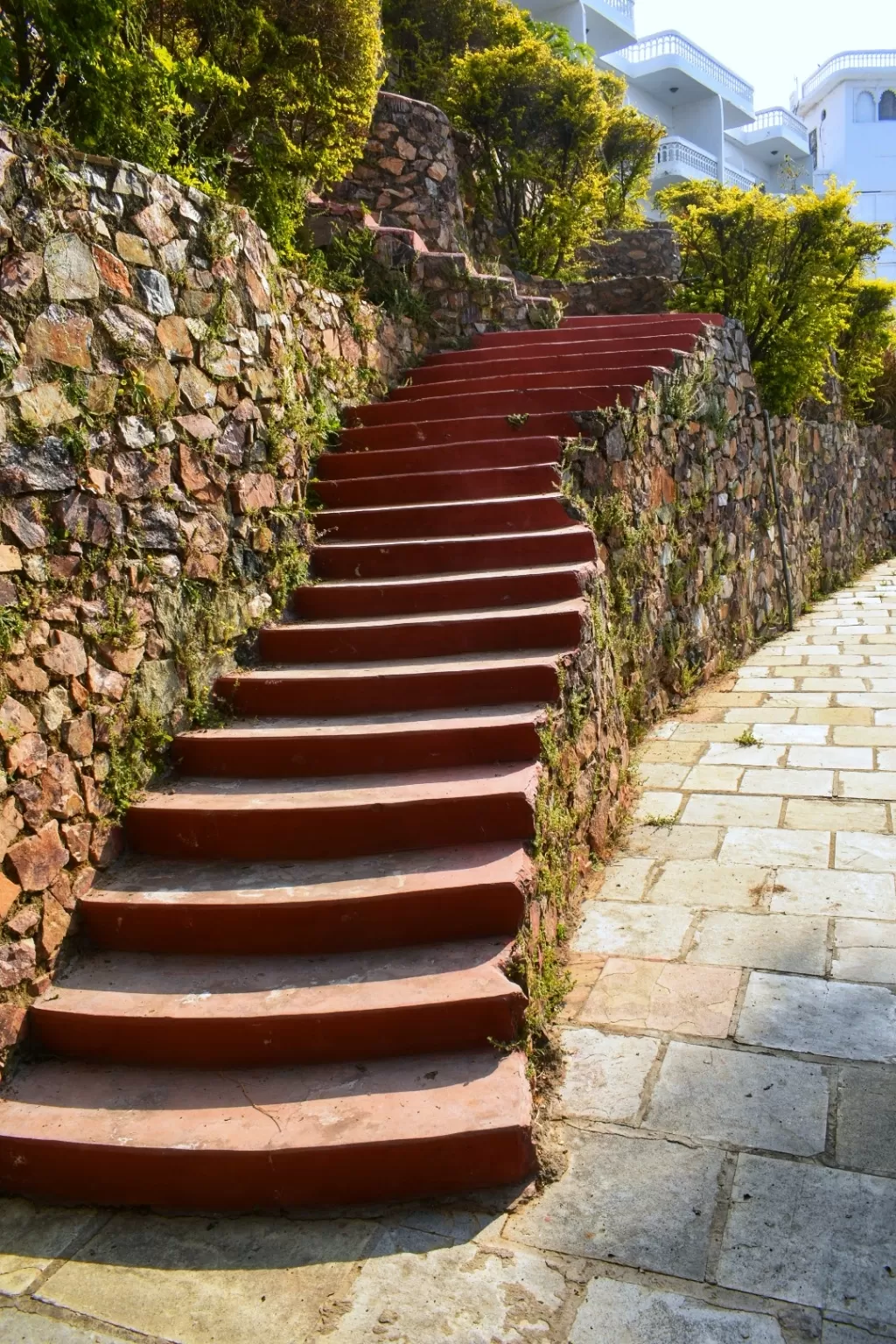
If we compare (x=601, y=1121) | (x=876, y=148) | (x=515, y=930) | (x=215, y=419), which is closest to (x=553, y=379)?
(x=215, y=419)

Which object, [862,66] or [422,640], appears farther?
[862,66]

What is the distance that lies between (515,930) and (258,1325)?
4.07 ft

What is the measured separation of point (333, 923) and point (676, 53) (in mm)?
24429

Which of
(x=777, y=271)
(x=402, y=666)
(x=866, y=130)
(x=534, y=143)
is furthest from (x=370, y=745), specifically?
(x=866, y=130)

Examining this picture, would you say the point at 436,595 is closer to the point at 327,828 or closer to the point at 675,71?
the point at 327,828

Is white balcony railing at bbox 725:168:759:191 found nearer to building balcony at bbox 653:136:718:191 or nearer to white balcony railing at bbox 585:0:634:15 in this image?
building balcony at bbox 653:136:718:191

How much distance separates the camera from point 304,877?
327cm

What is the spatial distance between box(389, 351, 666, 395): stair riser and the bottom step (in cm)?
451

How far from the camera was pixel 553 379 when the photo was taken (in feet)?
21.2

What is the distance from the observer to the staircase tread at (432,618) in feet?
14.0

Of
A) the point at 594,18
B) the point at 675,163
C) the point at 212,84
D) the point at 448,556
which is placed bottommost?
the point at 448,556

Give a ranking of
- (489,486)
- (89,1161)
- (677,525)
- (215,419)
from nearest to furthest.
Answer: (89,1161) < (215,419) < (489,486) < (677,525)

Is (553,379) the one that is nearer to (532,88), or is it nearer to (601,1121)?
(601,1121)

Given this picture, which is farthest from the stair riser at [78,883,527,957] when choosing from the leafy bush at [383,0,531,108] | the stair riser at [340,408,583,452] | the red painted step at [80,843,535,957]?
the leafy bush at [383,0,531,108]
